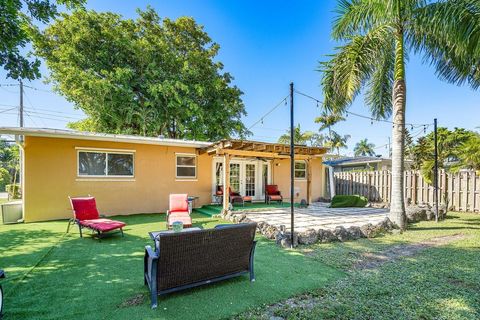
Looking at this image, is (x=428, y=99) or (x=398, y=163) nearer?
(x=398, y=163)

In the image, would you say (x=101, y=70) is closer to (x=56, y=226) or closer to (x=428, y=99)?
(x=56, y=226)

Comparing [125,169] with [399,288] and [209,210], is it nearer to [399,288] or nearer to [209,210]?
[209,210]

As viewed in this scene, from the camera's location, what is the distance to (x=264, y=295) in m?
3.32

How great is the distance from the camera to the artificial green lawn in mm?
2900

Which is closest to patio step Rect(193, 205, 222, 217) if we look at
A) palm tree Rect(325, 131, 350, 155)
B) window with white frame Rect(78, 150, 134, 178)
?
window with white frame Rect(78, 150, 134, 178)

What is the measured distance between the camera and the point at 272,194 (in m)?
12.5

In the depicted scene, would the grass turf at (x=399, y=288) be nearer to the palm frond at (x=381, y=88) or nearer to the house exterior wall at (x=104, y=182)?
the palm frond at (x=381, y=88)

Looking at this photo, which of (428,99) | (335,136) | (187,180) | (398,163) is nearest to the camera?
(398,163)

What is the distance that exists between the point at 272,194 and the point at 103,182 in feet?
25.1

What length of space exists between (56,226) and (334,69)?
10.3 meters

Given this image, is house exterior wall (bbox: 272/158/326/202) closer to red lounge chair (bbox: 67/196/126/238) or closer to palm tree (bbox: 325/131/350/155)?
red lounge chair (bbox: 67/196/126/238)

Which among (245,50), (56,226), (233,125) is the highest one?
(245,50)

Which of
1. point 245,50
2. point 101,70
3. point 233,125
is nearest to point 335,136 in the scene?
point 233,125

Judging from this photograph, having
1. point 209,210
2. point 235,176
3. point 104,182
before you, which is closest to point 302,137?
point 235,176
